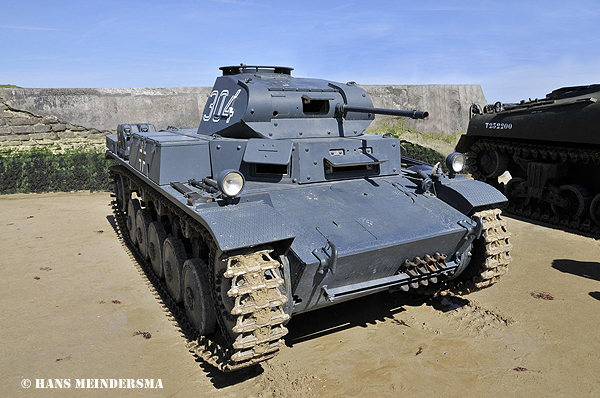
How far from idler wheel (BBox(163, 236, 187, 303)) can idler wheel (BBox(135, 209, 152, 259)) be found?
1360 mm

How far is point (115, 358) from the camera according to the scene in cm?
547

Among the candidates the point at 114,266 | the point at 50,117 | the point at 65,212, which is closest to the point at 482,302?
the point at 114,266

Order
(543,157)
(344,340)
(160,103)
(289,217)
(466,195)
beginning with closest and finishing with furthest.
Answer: (289,217) → (344,340) → (466,195) → (543,157) → (160,103)

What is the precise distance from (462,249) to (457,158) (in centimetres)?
139

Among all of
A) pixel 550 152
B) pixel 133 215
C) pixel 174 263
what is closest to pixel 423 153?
pixel 550 152

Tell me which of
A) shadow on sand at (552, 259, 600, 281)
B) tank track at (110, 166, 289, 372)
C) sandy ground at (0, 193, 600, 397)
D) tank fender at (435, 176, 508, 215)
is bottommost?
sandy ground at (0, 193, 600, 397)

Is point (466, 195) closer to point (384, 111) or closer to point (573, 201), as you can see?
point (384, 111)

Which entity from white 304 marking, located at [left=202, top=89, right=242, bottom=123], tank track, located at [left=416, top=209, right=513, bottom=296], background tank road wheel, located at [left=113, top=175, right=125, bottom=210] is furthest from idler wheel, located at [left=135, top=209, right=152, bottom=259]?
tank track, located at [left=416, top=209, right=513, bottom=296]

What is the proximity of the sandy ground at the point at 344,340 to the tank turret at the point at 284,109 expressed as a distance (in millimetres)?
2541

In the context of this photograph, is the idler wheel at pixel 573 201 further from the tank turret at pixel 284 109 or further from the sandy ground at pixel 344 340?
the tank turret at pixel 284 109

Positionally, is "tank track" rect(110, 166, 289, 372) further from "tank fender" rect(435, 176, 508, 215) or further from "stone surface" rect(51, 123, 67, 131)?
"stone surface" rect(51, 123, 67, 131)

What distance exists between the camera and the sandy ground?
194 inches

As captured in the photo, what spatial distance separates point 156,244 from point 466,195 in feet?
14.6

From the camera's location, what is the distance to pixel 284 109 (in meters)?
6.71
